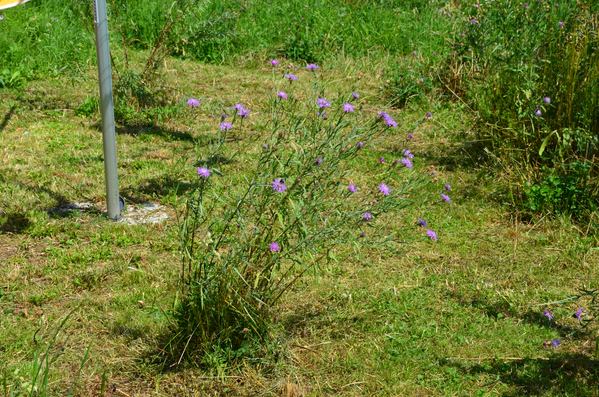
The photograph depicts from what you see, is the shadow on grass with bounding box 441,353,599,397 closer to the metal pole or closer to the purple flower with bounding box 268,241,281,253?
the purple flower with bounding box 268,241,281,253

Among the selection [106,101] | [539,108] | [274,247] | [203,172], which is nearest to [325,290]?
[274,247]

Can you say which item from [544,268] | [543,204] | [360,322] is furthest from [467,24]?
[360,322]

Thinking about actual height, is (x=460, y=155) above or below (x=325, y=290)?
below

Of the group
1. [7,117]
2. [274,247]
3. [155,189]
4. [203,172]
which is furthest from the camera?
[7,117]

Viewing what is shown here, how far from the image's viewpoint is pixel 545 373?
3.84 metres

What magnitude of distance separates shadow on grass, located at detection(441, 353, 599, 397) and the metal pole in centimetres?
220

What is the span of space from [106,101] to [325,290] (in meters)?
1.59

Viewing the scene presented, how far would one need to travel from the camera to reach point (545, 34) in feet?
21.5

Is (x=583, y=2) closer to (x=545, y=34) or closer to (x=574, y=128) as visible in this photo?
(x=545, y=34)

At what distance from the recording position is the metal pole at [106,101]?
16.1 feet

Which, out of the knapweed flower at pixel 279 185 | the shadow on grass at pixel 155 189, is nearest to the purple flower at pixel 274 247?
the knapweed flower at pixel 279 185

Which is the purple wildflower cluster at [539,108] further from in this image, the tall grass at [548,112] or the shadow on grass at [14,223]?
the shadow on grass at [14,223]

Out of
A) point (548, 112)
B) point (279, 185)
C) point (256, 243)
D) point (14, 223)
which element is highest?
point (279, 185)

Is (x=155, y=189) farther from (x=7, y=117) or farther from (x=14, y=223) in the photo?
(x=7, y=117)
